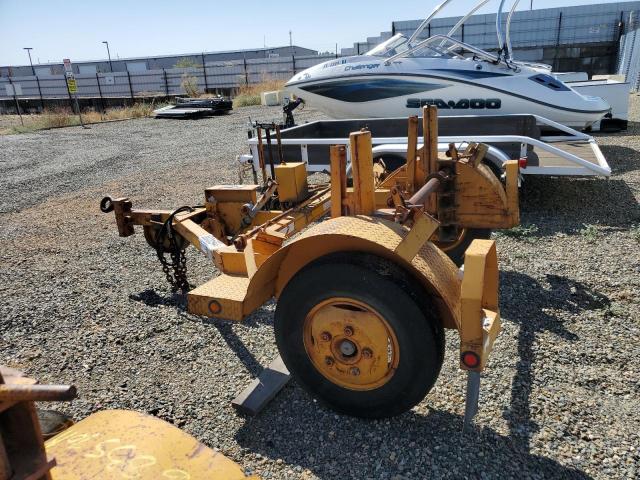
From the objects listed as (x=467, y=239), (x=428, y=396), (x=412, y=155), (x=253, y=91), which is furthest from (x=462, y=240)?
(x=253, y=91)

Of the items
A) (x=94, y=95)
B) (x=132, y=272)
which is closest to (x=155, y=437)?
(x=132, y=272)

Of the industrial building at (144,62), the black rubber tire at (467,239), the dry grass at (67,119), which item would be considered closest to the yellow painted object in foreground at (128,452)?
the black rubber tire at (467,239)

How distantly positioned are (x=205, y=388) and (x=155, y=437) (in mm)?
1458

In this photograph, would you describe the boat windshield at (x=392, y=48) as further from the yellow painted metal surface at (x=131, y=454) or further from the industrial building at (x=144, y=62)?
the industrial building at (x=144, y=62)

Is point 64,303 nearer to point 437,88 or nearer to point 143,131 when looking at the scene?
point 437,88

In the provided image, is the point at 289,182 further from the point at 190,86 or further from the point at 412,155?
the point at 190,86

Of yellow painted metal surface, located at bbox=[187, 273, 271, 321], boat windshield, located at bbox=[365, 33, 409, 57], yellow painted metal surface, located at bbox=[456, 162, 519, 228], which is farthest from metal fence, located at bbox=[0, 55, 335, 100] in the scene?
yellow painted metal surface, located at bbox=[187, 273, 271, 321]

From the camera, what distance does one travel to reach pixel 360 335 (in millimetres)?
2463

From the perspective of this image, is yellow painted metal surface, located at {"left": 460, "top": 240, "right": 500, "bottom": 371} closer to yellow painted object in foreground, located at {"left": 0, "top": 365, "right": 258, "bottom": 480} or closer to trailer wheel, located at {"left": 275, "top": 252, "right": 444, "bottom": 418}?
trailer wheel, located at {"left": 275, "top": 252, "right": 444, "bottom": 418}

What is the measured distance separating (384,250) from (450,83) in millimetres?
7152

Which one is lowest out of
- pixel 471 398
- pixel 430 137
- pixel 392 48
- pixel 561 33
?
pixel 471 398

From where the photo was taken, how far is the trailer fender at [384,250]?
7.68ft

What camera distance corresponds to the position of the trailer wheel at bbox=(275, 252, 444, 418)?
2.33m

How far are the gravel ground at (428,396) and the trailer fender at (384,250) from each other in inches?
26.5
